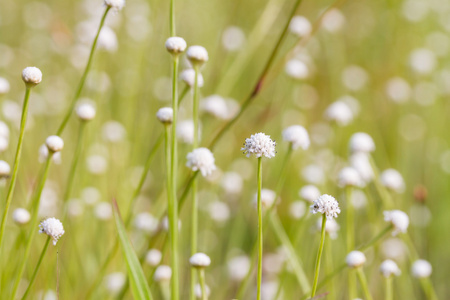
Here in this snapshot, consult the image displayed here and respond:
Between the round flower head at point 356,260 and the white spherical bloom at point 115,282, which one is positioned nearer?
the round flower head at point 356,260

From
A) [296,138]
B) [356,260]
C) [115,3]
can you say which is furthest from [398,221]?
[115,3]

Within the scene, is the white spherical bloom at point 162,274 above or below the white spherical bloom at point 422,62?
below

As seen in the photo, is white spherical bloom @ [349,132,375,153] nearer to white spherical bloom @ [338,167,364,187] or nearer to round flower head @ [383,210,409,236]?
white spherical bloom @ [338,167,364,187]

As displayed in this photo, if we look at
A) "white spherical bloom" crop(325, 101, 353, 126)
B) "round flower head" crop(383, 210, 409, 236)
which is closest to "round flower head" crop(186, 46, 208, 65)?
"round flower head" crop(383, 210, 409, 236)

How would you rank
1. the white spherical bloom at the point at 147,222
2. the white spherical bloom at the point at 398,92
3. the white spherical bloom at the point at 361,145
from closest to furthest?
the white spherical bloom at the point at 361,145 → the white spherical bloom at the point at 147,222 → the white spherical bloom at the point at 398,92

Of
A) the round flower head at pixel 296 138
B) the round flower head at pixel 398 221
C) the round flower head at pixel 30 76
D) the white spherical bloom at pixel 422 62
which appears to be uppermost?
the white spherical bloom at pixel 422 62

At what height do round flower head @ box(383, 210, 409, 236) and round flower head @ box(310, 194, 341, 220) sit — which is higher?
round flower head @ box(383, 210, 409, 236)

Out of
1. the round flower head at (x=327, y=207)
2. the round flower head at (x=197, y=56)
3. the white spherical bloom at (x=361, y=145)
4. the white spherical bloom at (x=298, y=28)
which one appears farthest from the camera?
the white spherical bloom at (x=298, y=28)

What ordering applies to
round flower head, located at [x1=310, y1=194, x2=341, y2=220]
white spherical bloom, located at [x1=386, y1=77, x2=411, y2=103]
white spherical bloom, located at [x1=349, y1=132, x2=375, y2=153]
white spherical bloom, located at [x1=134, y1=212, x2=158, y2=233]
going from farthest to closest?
1. white spherical bloom, located at [x1=386, y1=77, x2=411, y2=103]
2. white spherical bloom, located at [x1=134, y1=212, x2=158, y2=233]
3. white spherical bloom, located at [x1=349, y1=132, x2=375, y2=153]
4. round flower head, located at [x1=310, y1=194, x2=341, y2=220]

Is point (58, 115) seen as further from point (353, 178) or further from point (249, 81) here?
point (353, 178)

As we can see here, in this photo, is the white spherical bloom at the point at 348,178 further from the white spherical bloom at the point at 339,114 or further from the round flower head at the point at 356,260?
the white spherical bloom at the point at 339,114

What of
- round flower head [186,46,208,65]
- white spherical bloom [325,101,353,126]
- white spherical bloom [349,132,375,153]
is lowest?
round flower head [186,46,208,65]

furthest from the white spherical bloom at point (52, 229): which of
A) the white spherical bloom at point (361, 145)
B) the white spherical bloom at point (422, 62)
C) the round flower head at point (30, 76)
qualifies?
the white spherical bloom at point (422, 62)

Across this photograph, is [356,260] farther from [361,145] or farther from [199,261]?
[361,145]
